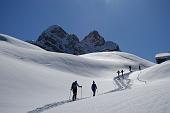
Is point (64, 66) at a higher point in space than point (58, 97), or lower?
higher

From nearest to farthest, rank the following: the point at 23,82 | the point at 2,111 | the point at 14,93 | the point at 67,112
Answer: the point at 67,112
the point at 2,111
the point at 14,93
the point at 23,82

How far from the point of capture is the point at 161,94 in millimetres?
13531

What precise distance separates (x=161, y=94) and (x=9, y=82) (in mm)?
18433

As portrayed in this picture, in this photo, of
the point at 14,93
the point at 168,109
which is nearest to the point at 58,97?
the point at 14,93

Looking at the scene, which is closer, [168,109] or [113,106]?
[168,109]


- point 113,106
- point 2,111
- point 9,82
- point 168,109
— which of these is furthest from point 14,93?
point 168,109

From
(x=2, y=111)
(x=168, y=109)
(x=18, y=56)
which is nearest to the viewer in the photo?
(x=168, y=109)

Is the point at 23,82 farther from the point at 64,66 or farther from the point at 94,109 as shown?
the point at 64,66

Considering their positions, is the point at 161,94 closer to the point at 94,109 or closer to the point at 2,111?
the point at 94,109

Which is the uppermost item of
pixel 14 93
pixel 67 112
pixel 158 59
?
pixel 158 59

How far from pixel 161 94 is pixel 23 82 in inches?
767

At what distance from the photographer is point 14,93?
81.6 ft

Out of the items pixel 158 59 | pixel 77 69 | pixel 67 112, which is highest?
pixel 158 59

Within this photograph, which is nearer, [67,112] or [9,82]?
[67,112]
